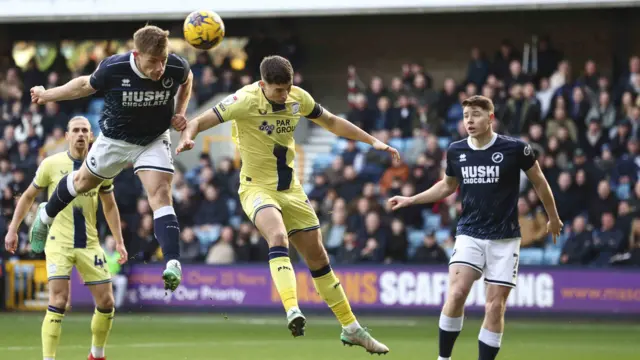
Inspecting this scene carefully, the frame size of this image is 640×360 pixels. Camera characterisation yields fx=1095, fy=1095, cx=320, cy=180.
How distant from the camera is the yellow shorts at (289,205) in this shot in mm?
10141

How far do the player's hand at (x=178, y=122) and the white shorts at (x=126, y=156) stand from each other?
11.6 inches

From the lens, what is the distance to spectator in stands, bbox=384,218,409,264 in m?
19.5

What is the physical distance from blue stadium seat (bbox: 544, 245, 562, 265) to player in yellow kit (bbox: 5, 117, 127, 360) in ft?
32.5

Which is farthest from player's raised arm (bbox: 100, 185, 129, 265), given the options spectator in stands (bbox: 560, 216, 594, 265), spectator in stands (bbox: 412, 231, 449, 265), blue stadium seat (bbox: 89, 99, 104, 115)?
blue stadium seat (bbox: 89, 99, 104, 115)

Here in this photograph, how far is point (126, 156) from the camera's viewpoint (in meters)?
9.74

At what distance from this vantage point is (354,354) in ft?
41.7

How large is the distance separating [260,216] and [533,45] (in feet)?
53.0

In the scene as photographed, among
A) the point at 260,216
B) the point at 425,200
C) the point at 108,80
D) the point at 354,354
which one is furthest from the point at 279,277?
the point at 354,354

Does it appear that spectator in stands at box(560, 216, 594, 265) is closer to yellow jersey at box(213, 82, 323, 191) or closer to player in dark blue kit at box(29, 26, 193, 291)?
yellow jersey at box(213, 82, 323, 191)

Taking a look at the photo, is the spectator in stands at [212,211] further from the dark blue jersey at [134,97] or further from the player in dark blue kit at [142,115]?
the dark blue jersey at [134,97]

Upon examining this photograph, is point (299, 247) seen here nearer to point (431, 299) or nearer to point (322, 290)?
point (322, 290)

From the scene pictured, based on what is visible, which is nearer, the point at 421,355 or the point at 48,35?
the point at 421,355

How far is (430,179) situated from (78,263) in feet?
33.2

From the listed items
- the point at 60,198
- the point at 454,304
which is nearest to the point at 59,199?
the point at 60,198
